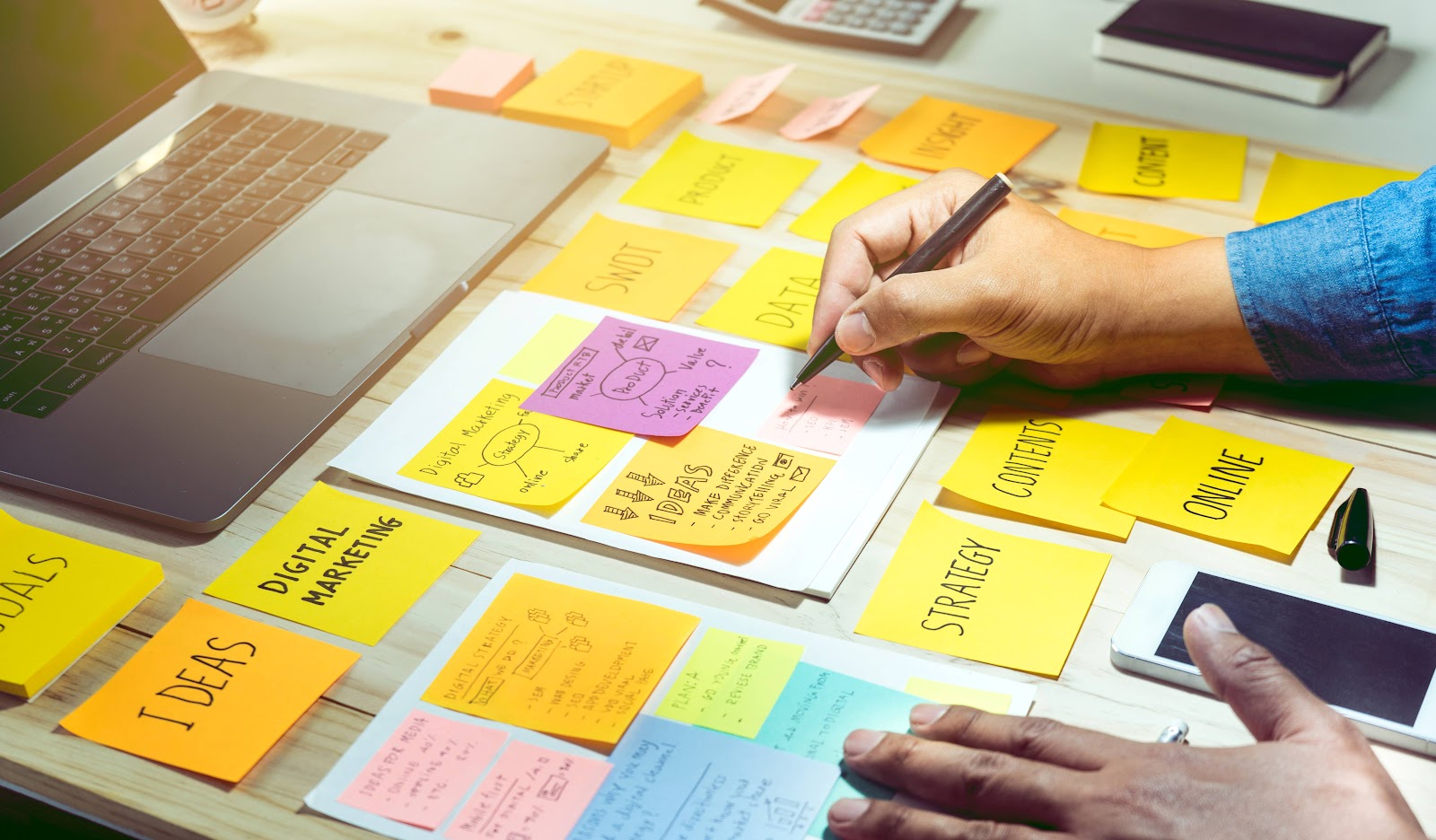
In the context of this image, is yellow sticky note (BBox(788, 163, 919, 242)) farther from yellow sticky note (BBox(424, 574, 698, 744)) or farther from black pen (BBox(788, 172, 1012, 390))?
yellow sticky note (BBox(424, 574, 698, 744))

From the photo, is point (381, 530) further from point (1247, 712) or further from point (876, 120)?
point (876, 120)

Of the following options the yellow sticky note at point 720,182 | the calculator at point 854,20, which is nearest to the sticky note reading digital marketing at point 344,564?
the yellow sticky note at point 720,182

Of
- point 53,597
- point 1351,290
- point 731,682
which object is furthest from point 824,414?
point 53,597

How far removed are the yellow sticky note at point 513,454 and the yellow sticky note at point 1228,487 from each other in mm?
324

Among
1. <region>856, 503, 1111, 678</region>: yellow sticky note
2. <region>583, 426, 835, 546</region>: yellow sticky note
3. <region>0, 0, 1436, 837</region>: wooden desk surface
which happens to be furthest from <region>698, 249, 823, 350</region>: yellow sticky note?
→ <region>856, 503, 1111, 678</region>: yellow sticky note

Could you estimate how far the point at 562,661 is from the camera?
67 centimetres

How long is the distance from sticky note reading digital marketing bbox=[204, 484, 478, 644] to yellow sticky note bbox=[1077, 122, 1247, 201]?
0.62 meters

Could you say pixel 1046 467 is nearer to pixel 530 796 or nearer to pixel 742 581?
pixel 742 581

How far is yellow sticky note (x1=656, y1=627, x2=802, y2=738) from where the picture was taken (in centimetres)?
63

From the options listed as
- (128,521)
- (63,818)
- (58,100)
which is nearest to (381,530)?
(128,521)

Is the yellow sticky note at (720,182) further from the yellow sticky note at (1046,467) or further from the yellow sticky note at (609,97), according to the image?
the yellow sticky note at (1046,467)

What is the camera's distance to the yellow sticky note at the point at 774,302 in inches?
35.9

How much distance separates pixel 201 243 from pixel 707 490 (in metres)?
0.50

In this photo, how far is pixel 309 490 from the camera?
81cm
